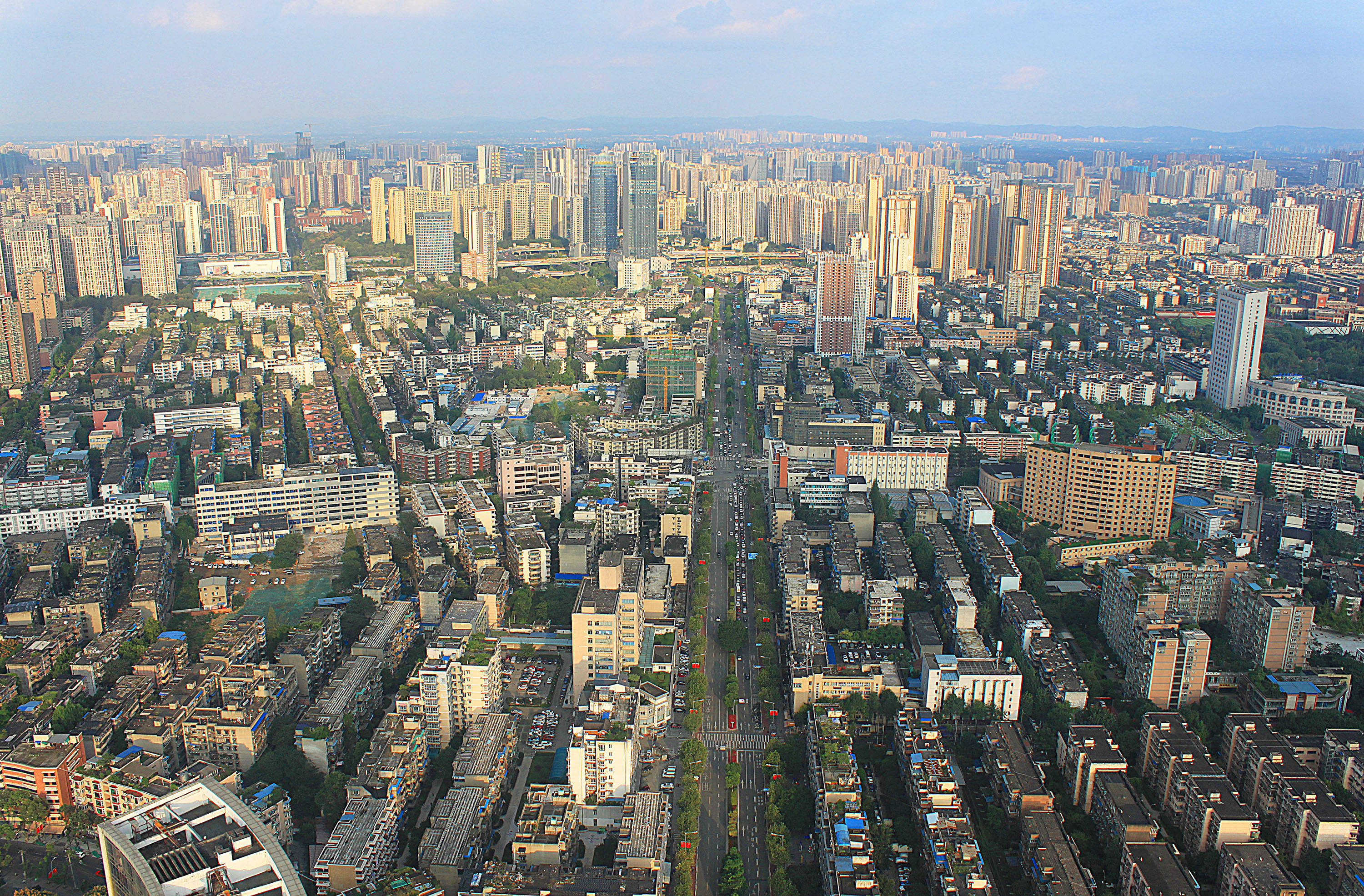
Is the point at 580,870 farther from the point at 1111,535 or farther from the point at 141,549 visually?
the point at 1111,535

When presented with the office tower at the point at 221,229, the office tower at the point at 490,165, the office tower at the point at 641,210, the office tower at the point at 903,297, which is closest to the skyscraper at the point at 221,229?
the office tower at the point at 221,229

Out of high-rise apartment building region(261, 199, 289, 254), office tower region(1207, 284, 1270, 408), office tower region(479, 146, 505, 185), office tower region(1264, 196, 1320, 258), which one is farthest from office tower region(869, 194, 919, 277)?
high-rise apartment building region(261, 199, 289, 254)

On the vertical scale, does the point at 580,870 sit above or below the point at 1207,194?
below

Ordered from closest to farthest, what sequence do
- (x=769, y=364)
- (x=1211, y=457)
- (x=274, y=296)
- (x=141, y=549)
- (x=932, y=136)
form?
(x=141, y=549) → (x=1211, y=457) → (x=769, y=364) → (x=274, y=296) → (x=932, y=136)

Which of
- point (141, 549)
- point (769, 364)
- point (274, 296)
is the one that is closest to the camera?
point (141, 549)

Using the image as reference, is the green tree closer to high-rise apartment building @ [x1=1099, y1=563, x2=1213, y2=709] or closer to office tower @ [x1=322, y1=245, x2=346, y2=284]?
high-rise apartment building @ [x1=1099, y1=563, x2=1213, y2=709]

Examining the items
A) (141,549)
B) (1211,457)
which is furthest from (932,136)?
(141,549)

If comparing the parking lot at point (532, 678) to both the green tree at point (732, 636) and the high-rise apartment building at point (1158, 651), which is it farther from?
the high-rise apartment building at point (1158, 651)
